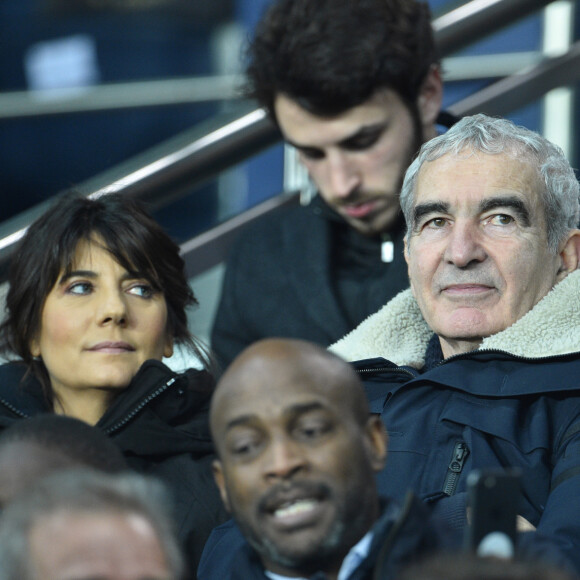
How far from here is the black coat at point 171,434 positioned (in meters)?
3.09

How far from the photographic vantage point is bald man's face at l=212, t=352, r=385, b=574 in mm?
2168

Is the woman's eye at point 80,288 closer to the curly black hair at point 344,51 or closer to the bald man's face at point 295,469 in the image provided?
the curly black hair at point 344,51

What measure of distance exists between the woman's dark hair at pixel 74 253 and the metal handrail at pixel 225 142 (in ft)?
2.45

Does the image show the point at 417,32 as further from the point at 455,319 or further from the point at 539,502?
the point at 539,502

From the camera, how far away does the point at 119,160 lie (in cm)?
625

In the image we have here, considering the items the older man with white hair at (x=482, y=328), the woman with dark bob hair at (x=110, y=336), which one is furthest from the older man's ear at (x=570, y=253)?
the woman with dark bob hair at (x=110, y=336)

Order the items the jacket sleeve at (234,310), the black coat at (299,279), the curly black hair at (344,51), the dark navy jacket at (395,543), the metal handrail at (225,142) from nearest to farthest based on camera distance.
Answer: the dark navy jacket at (395,543) < the curly black hair at (344,51) < the black coat at (299,279) < the jacket sleeve at (234,310) < the metal handrail at (225,142)

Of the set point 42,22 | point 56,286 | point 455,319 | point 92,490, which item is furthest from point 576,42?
point 92,490

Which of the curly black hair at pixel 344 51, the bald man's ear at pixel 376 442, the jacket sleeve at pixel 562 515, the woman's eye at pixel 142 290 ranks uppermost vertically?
the curly black hair at pixel 344 51

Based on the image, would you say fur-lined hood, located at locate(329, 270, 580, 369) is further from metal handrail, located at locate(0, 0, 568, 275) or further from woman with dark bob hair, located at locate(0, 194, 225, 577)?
metal handrail, located at locate(0, 0, 568, 275)

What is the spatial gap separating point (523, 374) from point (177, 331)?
3.40ft

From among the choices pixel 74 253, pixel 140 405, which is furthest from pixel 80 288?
pixel 140 405

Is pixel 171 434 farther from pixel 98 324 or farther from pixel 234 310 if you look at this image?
pixel 234 310

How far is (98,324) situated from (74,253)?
0.20 metres
